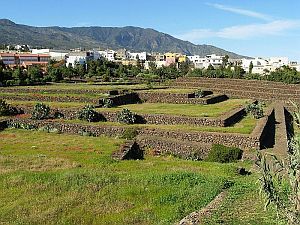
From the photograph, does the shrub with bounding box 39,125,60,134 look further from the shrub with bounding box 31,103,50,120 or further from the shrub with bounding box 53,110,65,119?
the shrub with bounding box 53,110,65,119

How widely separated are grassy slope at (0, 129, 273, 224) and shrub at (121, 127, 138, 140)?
485 cm

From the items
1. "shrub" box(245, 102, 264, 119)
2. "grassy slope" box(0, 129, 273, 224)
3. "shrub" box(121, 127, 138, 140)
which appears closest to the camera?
"grassy slope" box(0, 129, 273, 224)

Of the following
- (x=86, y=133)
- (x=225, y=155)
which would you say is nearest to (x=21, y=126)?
(x=86, y=133)

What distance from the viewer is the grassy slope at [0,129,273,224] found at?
12.5 meters

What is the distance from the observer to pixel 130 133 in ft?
85.8

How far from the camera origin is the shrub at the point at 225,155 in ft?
70.5

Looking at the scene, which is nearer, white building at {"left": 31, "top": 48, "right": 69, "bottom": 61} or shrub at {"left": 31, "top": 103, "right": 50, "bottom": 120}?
shrub at {"left": 31, "top": 103, "right": 50, "bottom": 120}

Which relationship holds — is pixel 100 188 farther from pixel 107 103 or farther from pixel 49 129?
pixel 107 103

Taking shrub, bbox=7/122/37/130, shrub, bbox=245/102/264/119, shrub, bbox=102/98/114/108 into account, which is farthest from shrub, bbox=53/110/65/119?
shrub, bbox=245/102/264/119

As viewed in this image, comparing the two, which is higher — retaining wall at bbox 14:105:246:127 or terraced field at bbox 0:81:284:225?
retaining wall at bbox 14:105:246:127

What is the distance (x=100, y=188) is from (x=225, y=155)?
28.8 feet

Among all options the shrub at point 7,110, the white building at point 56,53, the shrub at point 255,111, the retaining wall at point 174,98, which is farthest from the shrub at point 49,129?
the white building at point 56,53

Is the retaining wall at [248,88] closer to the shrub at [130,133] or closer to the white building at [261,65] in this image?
the shrub at [130,133]

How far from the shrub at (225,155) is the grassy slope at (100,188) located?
214 centimetres
